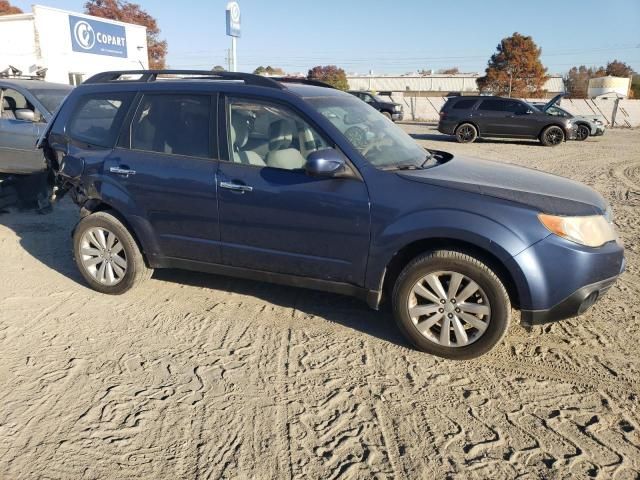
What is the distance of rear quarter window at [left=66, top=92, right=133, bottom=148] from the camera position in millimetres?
4492

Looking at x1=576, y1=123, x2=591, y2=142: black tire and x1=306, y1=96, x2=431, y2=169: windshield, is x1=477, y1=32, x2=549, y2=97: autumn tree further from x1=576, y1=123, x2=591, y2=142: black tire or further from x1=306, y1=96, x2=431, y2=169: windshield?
x1=306, y1=96, x2=431, y2=169: windshield

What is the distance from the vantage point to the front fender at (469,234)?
3211 mm

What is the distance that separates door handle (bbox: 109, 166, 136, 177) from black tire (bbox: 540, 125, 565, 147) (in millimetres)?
17018

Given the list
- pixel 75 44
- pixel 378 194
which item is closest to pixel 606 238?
pixel 378 194

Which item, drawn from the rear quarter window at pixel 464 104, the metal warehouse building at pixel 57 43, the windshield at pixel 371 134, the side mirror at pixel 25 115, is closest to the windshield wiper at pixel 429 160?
the windshield at pixel 371 134

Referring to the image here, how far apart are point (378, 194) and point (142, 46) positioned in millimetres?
28687

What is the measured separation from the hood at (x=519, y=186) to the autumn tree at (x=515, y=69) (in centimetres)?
4689

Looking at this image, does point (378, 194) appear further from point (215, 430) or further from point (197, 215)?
point (215, 430)

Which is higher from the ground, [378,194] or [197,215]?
[378,194]

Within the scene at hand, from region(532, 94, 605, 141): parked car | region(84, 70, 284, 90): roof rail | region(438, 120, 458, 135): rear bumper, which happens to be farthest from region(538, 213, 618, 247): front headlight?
region(532, 94, 605, 141): parked car

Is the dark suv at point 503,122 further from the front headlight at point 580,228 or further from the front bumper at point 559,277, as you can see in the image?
the front bumper at point 559,277

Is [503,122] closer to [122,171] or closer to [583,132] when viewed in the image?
[583,132]

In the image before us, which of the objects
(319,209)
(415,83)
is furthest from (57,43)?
→ (415,83)

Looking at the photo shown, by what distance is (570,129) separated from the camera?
18109 mm
